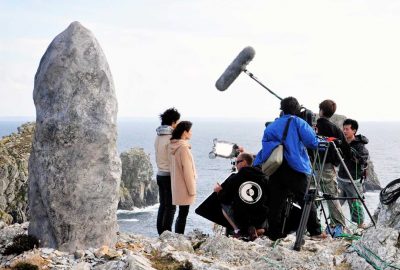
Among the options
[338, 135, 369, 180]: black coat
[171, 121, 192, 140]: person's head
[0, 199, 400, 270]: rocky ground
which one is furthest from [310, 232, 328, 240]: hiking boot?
[171, 121, 192, 140]: person's head

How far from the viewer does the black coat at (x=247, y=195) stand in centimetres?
1041

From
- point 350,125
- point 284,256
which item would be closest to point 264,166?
point 284,256

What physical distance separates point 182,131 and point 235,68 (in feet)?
5.67

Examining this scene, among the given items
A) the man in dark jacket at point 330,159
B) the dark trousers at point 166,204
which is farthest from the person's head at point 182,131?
the man in dark jacket at point 330,159

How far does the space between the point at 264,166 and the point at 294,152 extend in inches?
24.2

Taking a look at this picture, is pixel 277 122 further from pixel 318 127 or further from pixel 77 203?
pixel 77 203

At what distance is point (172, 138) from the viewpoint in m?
10.9

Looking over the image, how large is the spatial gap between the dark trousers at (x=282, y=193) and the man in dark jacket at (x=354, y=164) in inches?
55.5

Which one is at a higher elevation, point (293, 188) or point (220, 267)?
point (293, 188)

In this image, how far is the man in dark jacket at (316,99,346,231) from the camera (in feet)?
34.9

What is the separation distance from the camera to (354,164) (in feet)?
37.2

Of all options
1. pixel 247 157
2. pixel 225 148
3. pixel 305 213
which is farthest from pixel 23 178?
pixel 305 213

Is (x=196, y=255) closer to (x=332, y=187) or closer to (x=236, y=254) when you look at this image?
(x=236, y=254)

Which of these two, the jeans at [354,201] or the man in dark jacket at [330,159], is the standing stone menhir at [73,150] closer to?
the man in dark jacket at [330,159]
